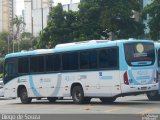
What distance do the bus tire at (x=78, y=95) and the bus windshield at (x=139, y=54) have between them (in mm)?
3295

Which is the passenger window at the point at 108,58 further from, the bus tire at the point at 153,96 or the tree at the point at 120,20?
the tree at the point at 120,20

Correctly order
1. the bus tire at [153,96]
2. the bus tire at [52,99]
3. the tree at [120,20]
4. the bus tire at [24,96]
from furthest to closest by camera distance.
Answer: the tree at [120,20]
the bus tire at [24,96]
the bus tire at [52,99]
the bus tire at [153,96]

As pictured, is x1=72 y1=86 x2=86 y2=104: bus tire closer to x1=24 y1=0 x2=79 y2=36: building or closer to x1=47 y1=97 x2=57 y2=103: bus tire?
x1=47 y1=97 x2=57 y2=103: bus tire

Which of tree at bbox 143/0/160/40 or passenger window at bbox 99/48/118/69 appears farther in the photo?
tree at bbox 143/0/160/40

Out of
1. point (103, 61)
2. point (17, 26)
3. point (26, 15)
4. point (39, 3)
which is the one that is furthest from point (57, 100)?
point (26, 15)

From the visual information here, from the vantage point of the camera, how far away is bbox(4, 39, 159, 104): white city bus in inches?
832

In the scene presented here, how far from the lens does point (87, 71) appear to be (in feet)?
74.4

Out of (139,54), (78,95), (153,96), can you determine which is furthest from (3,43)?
(139,54)

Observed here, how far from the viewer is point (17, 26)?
11150cm

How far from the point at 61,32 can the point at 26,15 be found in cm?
8405

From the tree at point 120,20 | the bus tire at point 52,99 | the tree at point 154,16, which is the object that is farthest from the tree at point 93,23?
the bus tire at point 52,99

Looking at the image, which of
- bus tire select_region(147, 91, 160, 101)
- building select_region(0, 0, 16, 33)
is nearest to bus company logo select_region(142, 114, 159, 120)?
bus tire select_region(147, 91, 160, 101)

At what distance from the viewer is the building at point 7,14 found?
11106 cm

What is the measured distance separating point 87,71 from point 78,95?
1482 mm
